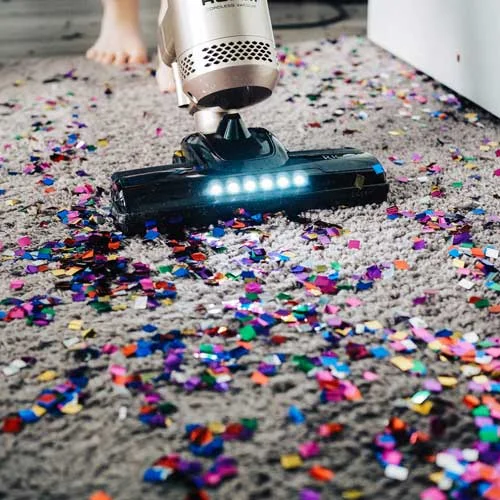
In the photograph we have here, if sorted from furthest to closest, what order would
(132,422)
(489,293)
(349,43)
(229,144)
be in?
1. (349,43)
2. (229,144)
3. (489,293)
4. (132,422)

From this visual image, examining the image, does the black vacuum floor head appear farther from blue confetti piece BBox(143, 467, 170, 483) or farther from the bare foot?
the bare foot

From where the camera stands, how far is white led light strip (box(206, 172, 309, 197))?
1147 mm

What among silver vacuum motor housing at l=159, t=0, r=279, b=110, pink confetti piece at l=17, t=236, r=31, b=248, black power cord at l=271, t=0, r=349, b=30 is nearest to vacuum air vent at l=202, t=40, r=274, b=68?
silver vacuum motor housing at l=159, t=0, r=279, b=110

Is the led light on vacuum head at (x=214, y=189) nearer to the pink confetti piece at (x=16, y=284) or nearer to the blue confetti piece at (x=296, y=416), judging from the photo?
the pink confetti piece at (x=16, y=284)

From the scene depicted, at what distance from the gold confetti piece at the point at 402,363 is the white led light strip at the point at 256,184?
40 cm

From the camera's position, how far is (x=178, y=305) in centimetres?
96

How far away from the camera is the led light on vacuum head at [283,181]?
Answer: 117 cm

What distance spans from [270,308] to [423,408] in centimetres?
25

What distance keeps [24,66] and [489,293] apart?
1.57 metres

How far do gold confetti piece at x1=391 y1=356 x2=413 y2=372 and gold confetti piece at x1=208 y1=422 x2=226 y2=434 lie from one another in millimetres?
209

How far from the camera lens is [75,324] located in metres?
0.93

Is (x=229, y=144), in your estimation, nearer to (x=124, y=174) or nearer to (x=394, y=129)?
(x=124, y=174)

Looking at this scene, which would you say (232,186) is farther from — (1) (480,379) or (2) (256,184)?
(1) (480,379)

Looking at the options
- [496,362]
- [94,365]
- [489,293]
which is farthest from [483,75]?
[94,365]
